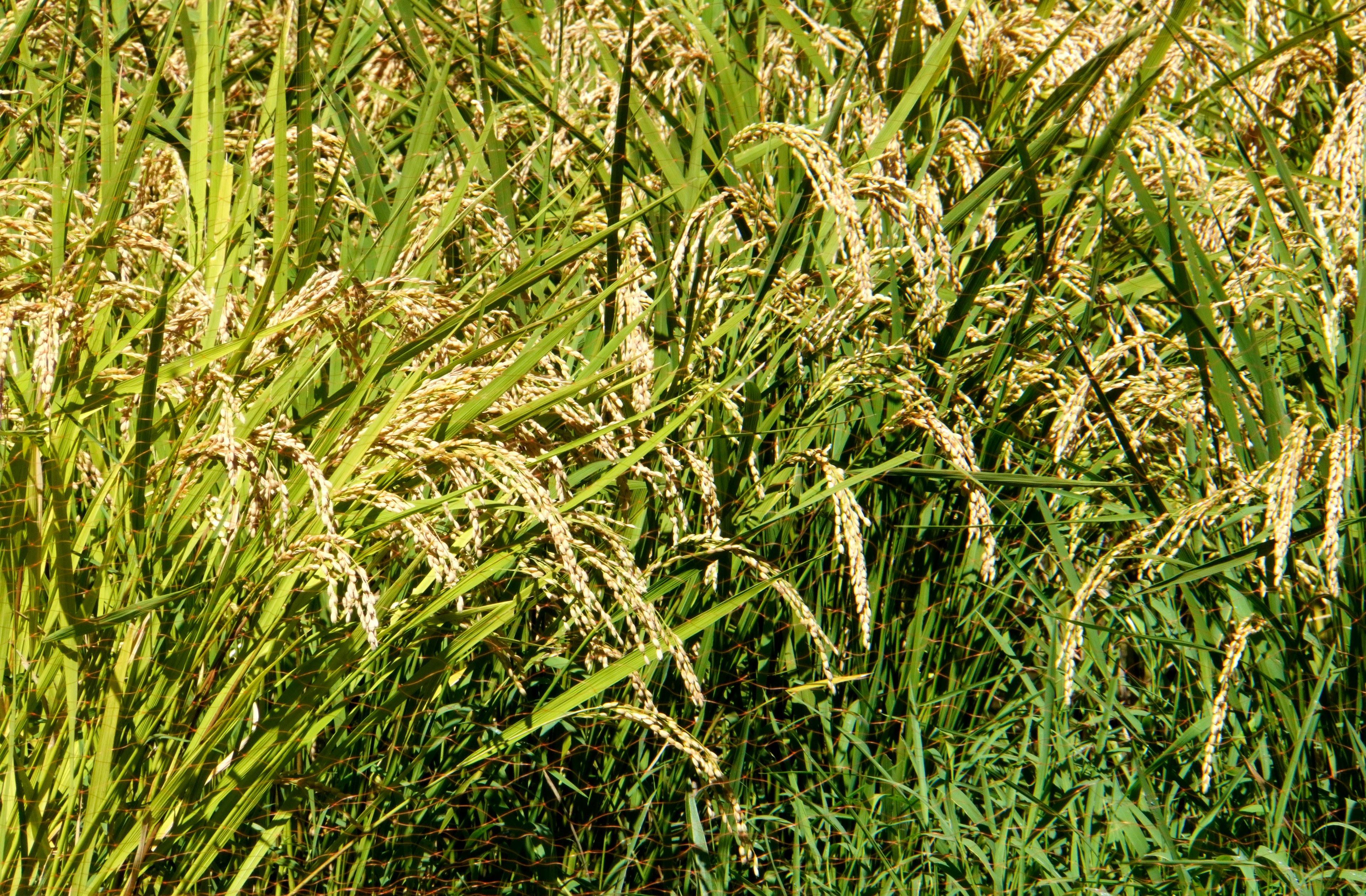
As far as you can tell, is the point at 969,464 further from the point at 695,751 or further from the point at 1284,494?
the point at 695,751

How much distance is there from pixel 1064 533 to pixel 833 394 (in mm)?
484

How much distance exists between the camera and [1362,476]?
184cm

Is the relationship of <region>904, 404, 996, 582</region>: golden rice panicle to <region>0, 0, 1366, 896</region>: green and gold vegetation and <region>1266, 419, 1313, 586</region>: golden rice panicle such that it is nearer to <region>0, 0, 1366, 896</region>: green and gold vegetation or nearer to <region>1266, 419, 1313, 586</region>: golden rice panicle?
<region>0, 0, 1366, 896</region>: green and gold vegetation

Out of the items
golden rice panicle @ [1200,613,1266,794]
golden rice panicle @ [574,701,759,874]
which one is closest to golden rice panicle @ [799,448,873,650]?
golden rice panicle @ [574,701,759,874]

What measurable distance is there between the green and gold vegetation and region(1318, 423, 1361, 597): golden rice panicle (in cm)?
1

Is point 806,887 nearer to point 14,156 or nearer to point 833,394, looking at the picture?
point 833,394

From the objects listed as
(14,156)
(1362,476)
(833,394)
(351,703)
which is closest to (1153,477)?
(1362,476)

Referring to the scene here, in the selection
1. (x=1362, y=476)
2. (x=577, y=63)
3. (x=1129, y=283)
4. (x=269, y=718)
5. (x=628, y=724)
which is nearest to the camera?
(x=269, y=718)

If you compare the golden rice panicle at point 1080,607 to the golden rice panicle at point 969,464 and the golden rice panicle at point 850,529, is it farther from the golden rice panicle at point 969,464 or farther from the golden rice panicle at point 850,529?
the golden rice panicle at point 850,529

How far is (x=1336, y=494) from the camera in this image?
1.65 meters

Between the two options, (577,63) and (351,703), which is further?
(577,63)

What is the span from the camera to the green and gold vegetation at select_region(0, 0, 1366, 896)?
1374mm

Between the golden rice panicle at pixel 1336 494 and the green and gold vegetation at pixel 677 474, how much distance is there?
0.04 feet

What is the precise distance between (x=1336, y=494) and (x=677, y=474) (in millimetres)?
915
